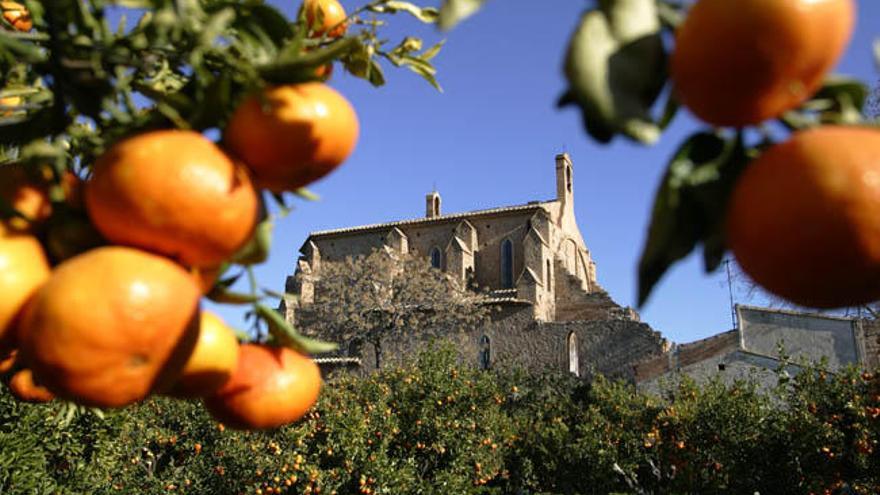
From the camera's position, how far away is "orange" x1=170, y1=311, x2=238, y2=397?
83cm

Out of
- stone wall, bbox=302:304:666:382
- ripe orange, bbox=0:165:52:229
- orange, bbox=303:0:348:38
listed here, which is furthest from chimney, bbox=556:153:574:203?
ripe orange, bbox=0:165:52:229

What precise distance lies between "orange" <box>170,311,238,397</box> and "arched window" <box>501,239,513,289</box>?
3542 centimetres

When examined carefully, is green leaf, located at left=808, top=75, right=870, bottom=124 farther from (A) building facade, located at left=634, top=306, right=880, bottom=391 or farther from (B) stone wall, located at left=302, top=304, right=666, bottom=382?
(B) stone wall, located at left=302, top=304, right=666, bottom=382

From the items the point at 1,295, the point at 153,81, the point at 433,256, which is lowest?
the point at 1,295

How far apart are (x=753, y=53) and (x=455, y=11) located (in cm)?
29

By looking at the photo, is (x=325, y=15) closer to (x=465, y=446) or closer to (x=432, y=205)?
(x=465, y=446)

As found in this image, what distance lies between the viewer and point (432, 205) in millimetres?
41156

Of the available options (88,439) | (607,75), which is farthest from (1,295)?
(88,439)

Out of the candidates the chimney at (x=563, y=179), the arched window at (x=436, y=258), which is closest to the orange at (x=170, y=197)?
the arched window at (x=436, y=258)

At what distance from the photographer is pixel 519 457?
562 inches

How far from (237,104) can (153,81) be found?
9.4 inches

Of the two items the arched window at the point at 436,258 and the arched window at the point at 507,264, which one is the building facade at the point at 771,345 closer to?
the arched window at the point at 507,264

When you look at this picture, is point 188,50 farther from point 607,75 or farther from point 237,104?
point 607,75

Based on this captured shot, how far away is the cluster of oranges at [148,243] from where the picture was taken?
0.69 m
